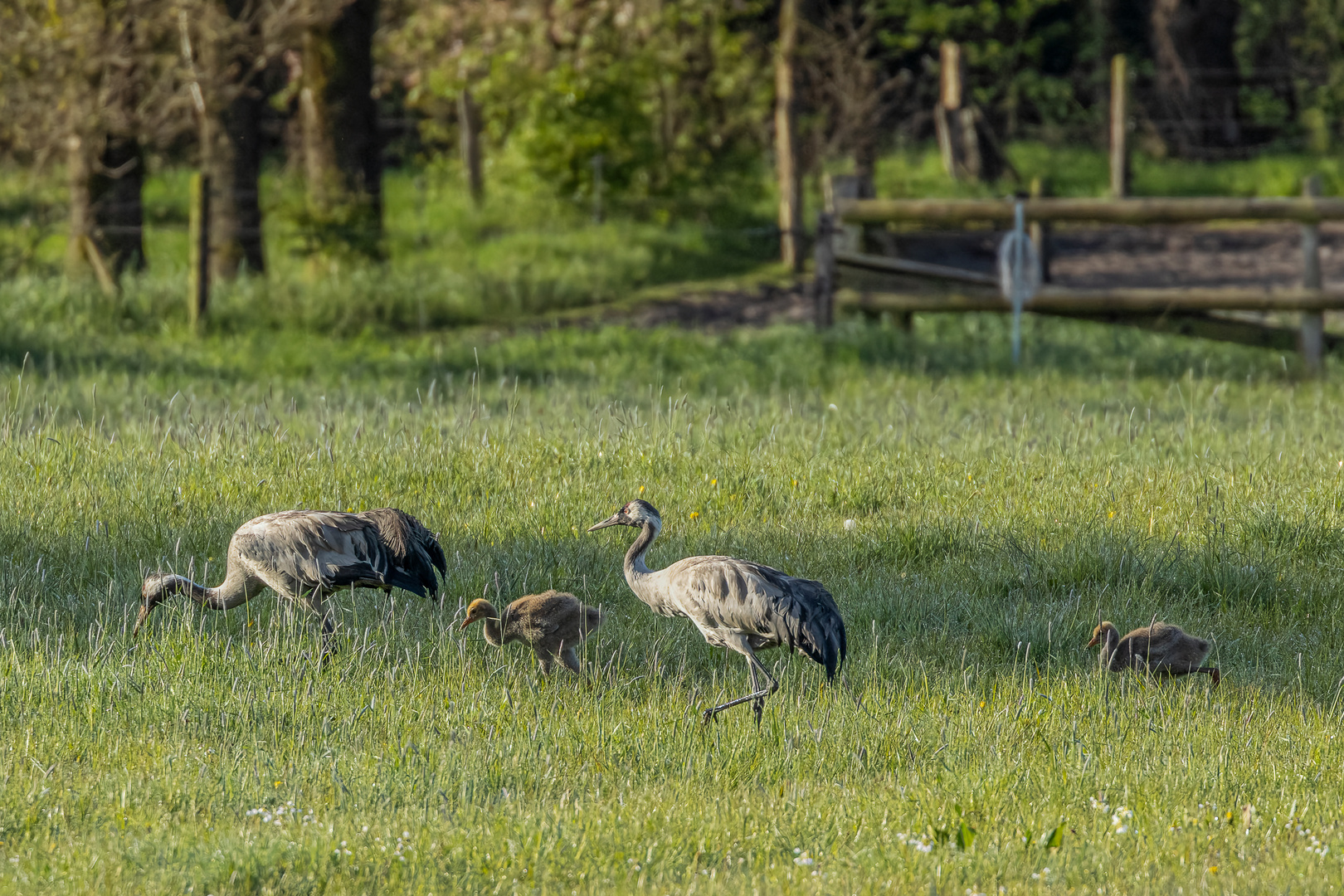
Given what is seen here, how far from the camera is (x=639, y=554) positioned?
5375mm

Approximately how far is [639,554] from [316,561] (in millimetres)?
1103

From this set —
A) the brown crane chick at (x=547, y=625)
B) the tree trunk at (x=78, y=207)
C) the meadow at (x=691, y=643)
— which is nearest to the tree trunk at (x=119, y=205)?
the tree trunk at (x=78, y=207)

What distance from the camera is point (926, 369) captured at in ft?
41.5

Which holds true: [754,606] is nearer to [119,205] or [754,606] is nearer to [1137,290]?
[1137,290]

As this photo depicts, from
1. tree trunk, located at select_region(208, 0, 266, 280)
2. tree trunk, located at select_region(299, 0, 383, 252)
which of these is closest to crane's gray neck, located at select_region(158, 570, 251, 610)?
tree trunk, located at select_region(208, 0, 266, 280)

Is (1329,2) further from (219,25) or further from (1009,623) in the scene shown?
(1009,623)

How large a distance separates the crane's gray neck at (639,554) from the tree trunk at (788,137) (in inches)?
582

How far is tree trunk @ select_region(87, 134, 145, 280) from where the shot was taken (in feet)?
53.1

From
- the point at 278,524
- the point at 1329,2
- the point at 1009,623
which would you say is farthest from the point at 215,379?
the point at 1329,2

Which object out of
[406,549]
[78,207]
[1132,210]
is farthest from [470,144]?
[406,549]

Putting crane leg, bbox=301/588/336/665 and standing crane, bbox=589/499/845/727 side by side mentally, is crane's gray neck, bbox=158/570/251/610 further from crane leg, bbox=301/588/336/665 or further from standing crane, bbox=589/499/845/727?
standing crane, bbox=589/499/845/727

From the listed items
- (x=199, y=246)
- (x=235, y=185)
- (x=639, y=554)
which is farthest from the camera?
(x=235, y=185)

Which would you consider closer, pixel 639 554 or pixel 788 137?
pixel 639 554

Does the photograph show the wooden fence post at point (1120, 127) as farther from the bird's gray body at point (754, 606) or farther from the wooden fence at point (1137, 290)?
the bird's gray body at point (754, 606)
